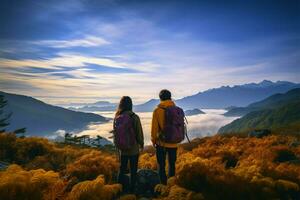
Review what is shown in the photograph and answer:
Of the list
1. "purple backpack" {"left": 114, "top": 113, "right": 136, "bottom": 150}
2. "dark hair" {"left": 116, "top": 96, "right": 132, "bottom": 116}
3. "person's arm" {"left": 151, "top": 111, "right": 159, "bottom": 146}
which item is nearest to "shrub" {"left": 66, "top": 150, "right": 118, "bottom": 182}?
"purple backpack" {"left": 114, "top": 113, "right": 136, "bottom": 150}

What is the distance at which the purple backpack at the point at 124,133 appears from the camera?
9.40 m

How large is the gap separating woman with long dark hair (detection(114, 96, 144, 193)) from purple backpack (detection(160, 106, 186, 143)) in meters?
0.68

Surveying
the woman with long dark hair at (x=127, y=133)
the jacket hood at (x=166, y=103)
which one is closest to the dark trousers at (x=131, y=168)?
the woman with long dark hair at (x=127, y=133)

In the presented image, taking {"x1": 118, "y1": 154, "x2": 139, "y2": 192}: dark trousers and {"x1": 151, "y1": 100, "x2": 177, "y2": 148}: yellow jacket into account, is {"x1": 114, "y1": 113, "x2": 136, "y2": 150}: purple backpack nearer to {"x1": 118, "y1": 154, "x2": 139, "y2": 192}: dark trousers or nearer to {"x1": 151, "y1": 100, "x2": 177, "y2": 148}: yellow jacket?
{"x1": 118, "y1": 154, "x2": 139, "y2": 192}: dark trousers

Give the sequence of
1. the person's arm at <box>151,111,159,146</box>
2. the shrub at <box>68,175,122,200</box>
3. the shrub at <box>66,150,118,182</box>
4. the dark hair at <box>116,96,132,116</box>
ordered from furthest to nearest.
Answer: the shrub at <box>66,150,118,182</box> → the person's arm at <box>151,111,159,146</box> → the dark hair at <box>116,96,132,116</box> → the shrub at <box>68,175,122,200</box>

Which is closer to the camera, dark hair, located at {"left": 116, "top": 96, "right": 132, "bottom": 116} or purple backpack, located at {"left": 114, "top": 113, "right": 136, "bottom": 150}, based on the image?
purple backpack, located at {"left": 114, "top": 113, "right": 136, "bottom": 150}

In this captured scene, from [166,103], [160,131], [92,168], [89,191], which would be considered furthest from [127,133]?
[89,191]

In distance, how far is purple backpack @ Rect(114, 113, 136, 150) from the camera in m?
9.40

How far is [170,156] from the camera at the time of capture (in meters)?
9.88

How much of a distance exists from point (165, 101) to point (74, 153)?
7042 millimetres

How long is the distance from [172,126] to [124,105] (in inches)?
56.9

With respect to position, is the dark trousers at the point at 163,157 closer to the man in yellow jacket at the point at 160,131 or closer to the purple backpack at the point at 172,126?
the man in yellow jacket at the point at 160,131

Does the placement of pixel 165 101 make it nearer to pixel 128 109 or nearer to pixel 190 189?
pixel 128 109

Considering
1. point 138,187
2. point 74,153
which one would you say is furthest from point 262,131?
point 138,187
